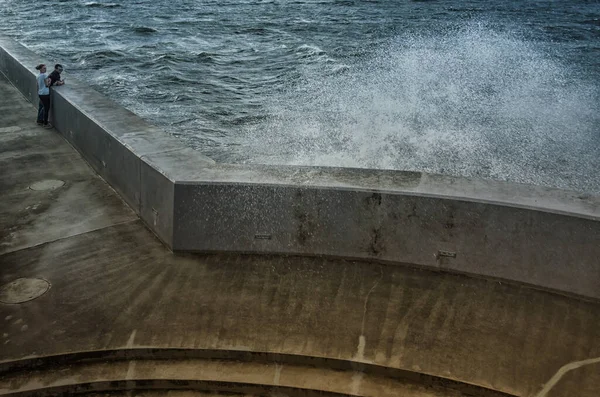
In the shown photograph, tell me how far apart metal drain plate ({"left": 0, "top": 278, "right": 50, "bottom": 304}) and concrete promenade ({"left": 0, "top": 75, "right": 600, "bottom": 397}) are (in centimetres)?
8

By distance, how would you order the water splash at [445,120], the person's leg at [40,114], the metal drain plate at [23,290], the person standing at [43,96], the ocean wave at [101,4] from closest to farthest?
the metal drain plate at [23,290]
the person standing at [43,96]
the person's leg at [40,114]
the water splash at [445,120]
the ocean wave at [101,4]

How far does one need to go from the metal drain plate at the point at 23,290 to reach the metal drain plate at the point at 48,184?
93.1 inches

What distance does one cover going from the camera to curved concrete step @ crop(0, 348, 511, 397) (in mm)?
5039

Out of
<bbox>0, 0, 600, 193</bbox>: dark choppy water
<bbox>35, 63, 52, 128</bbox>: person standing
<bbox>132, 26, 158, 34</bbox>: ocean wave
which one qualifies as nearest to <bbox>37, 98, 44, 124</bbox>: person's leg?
<bbox>35, 63, 52, 128</bbox>: person standing

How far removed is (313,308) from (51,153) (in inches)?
216

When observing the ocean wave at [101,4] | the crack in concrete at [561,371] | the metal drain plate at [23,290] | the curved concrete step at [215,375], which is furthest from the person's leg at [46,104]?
the ocean wave at [101,4]

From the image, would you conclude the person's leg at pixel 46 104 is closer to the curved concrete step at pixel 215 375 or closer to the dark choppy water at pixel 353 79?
the dark choppy water at pixel 353 79

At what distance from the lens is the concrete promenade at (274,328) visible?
5.11 m

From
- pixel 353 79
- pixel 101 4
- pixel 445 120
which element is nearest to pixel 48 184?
pixel 445 120

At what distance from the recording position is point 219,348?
5.34m

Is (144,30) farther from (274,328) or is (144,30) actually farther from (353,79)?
(274,328)

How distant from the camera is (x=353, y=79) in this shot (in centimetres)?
1975

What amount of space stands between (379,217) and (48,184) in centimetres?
442

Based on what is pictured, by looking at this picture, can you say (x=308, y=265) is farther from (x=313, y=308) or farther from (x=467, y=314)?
(x=467, y=314)
